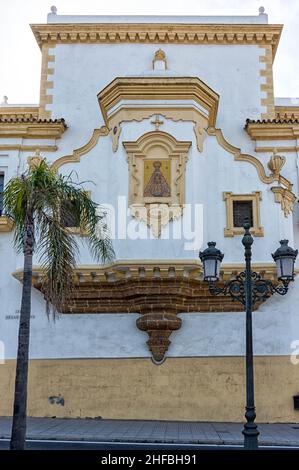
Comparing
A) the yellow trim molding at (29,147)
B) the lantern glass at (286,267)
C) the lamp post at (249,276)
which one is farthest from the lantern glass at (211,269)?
the yellow trim molding at (29,147)

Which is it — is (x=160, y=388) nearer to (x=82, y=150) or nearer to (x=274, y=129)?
(x=82, y=150)

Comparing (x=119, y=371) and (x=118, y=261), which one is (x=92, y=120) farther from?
(x=119, y=371)

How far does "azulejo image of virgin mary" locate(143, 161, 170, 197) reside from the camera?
1803cm

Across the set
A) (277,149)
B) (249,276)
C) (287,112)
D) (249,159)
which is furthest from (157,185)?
(249,276)


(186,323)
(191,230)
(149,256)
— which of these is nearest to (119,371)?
(186,323)

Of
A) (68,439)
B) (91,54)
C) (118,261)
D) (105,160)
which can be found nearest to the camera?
(68,439)

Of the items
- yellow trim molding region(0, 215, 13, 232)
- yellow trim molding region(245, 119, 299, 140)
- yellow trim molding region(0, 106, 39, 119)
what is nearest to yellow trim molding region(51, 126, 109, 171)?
yellow trim molding region(0, 215, 13, 232)

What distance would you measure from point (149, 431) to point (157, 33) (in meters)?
14.5

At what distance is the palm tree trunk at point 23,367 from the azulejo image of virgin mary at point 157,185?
615 cm

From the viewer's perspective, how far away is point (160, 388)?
17859 millimetres

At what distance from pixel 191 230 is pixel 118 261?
2.40m

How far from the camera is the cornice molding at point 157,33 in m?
22.2

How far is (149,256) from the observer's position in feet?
57.0

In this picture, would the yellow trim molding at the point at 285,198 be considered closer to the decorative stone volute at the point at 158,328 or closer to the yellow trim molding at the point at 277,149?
the yellow trim molding at the point at 277,149
